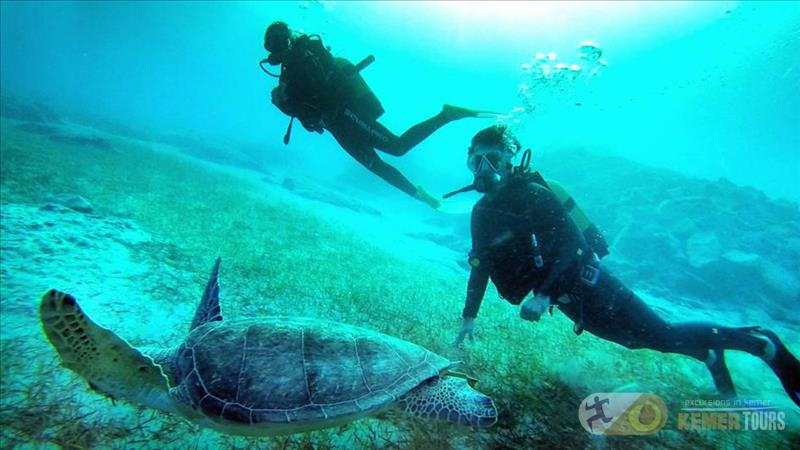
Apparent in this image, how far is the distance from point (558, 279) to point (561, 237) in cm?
52

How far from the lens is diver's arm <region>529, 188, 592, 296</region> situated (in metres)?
3.72

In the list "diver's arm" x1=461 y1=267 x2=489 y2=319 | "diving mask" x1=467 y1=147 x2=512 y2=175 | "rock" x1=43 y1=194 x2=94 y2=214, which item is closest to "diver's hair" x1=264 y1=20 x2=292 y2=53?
"diving mask" x1=467 y1=147 x2=512 y2=175

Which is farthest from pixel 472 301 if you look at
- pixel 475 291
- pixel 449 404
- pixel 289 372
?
pixel 289 372

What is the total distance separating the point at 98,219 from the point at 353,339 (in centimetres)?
701

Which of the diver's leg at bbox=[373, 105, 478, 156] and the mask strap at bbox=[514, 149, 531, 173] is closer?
the mask strap at bbox=[514, 149, 531, 173]

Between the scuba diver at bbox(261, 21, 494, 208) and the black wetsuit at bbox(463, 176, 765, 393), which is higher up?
the scuba diver at bbox(261, 21, 494, 208)

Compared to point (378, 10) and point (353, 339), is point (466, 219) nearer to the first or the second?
point (353, 339)

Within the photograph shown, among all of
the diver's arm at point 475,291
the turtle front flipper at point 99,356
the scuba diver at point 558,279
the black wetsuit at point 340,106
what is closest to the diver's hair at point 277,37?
the black wetsuit at point 340,106

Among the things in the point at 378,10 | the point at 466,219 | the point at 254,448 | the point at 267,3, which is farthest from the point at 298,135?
the point at 254,448

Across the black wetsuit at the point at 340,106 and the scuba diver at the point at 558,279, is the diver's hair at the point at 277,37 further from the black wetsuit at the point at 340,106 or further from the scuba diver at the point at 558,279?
the scuba diver at the point at 558,279

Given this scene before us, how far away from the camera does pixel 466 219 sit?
23.2 metres

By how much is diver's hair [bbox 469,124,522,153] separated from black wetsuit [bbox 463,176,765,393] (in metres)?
0.60
